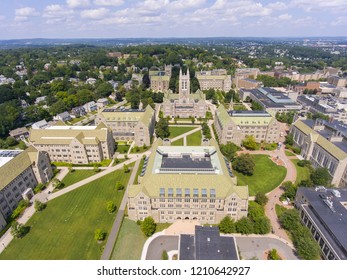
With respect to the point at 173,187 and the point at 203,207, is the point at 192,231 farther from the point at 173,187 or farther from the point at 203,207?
the point at 173,187

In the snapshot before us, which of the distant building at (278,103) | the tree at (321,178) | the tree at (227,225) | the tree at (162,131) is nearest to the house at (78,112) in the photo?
the tree at (162,131)

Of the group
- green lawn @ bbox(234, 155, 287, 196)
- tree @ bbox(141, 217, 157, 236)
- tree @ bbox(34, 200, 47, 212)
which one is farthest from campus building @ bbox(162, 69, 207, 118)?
tree @ bbox(141, 217, 157, 236)

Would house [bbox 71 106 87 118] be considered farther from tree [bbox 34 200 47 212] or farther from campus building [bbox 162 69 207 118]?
tree [bbox 34 200 47 212]

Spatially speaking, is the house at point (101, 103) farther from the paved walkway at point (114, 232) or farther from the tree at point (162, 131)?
the paved walkway at point (114, 232)

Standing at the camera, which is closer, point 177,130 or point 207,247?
point 207,247

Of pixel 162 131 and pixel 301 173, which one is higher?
pixel 162 131

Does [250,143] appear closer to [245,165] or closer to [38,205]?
[245,165]

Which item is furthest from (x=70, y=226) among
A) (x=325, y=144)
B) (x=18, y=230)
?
(x=325, y=144)
